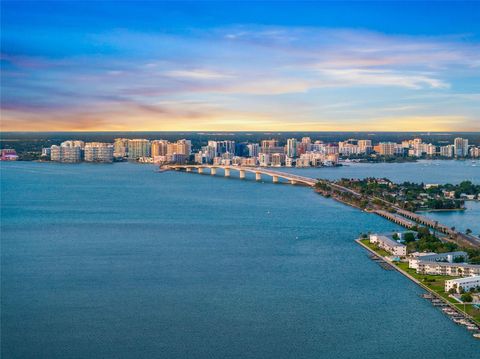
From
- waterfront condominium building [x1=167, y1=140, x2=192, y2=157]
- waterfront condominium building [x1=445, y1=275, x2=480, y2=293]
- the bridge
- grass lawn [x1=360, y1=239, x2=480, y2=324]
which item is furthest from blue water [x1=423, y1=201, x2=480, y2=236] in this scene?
waterfront condominium building [x1=167, y1=140, x2=192, y2=157]

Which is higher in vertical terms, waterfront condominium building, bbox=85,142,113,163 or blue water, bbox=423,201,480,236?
waterfront condominium building, bbox=85,142,113,163

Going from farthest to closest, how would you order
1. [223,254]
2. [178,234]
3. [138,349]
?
[178,234] → [223,254] → [138,349]

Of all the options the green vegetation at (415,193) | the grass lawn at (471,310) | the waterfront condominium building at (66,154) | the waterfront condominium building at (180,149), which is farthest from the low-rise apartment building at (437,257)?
the waterfront condominium building at (66,154)

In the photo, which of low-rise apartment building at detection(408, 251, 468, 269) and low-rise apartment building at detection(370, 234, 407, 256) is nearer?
low-rise apartment building at detection(408, 251, 468, 269)

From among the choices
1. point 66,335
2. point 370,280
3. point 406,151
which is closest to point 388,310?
point 370,280

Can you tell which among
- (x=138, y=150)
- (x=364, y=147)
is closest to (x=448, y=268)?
(x=138, y=150)

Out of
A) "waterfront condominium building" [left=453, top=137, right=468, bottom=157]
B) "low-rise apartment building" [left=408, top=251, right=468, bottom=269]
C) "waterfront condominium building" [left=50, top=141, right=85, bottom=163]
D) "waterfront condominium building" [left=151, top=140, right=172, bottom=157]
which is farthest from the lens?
"waterfront condominium building" [left=453, top=137, right=468, bottom=157]

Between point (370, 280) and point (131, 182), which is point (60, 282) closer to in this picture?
point (370, 280)

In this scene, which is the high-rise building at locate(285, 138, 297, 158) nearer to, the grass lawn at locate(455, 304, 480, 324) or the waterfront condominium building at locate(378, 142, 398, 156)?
the waterfront condominium building at locate(378, 142, 398, 156)

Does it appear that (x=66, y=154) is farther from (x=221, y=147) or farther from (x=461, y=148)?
(x=461, y=148)
